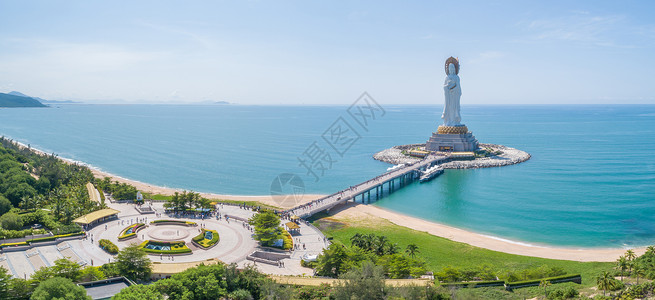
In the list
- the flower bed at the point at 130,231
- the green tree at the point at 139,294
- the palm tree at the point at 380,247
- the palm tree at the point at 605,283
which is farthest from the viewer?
the flower bed at the point at 130,231

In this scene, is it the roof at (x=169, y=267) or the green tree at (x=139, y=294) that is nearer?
the green tree at (x=139, y=294)

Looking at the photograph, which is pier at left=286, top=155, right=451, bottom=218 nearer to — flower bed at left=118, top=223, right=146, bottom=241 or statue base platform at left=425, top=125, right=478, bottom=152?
statue base platform at left=425, top=125, right=478, bottom=152

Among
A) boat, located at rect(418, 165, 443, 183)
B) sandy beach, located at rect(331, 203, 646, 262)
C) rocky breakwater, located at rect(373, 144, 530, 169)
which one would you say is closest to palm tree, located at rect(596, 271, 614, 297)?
sandy beach, located at rect(331, 203, 646, 262)

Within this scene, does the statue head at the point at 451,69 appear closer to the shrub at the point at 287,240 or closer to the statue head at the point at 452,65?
the statue head at the point at 452,65

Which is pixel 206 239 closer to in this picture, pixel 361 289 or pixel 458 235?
pixel 361 289

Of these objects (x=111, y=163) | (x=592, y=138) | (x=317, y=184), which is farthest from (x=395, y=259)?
(x=592, y=138)

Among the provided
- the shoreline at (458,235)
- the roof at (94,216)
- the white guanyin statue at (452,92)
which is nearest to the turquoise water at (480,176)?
the shoreline at (458,235)
